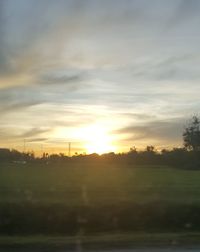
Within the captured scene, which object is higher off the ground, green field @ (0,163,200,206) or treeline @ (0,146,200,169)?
treeline @ (0,146,200,169)

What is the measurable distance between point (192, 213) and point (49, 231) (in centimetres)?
576

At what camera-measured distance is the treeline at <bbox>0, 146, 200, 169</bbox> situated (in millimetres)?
89688

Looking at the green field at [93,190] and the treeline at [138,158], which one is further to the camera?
the treeline at [138,158]

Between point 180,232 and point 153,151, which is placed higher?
point 153,151

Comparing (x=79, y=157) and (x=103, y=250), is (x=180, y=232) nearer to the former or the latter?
(x=103, y=250)

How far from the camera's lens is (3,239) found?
18562 millimetres

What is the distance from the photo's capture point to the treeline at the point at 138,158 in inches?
3531

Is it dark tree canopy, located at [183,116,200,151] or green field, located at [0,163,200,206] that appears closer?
green field, located at [0,163,200,206]

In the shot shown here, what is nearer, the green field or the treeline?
the green field

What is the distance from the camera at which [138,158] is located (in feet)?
330

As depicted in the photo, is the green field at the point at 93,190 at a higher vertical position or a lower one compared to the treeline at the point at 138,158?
lower

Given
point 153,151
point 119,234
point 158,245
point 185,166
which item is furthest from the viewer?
point 153,151

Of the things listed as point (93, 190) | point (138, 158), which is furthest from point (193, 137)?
point (93, 190)

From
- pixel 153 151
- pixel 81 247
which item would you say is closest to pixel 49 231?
pixel 81 247
